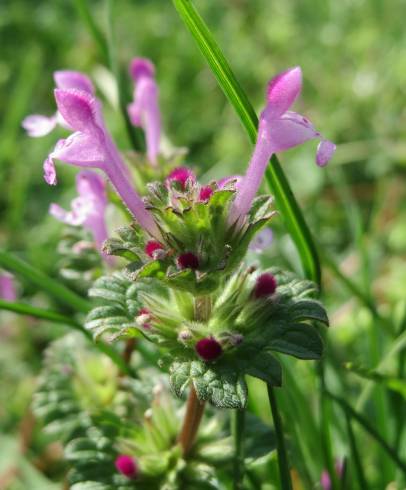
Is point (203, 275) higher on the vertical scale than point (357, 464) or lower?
higher

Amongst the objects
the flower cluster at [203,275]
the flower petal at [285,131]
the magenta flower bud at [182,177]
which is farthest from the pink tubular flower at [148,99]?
the flower petal at [285,131]

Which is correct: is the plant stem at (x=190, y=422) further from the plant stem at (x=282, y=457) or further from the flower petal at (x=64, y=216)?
the flower petal at (x=64, y=216)

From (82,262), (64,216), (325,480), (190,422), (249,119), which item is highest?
(249,119)

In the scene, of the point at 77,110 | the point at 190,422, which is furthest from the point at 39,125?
the point at 190,422

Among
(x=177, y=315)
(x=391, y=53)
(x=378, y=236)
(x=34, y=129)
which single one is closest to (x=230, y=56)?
(x=391, y=53)

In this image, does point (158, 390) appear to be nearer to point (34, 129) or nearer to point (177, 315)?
point (177, 315)

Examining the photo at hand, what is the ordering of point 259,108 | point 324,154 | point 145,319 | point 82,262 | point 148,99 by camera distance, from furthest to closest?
point 259,108, point 148,99, point 82,262, point 145,319, point 324,154

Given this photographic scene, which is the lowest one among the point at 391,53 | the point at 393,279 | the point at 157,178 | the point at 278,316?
the point at 393,279

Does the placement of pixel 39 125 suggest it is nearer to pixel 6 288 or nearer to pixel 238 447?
pixel 238 447
